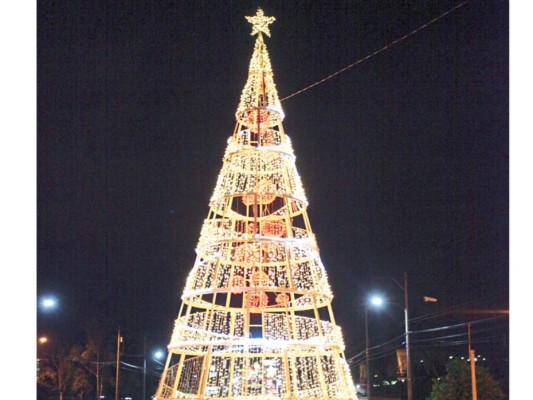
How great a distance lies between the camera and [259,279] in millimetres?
Answer: 14844

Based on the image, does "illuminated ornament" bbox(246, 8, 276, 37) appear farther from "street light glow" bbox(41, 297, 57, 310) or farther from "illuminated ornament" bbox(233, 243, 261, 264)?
"street light glow" bbox(41, 297, 57, 310)

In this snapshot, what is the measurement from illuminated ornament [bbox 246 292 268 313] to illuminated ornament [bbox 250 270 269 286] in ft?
0.95

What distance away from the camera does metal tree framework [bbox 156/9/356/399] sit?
573 inches

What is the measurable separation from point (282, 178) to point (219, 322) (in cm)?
374

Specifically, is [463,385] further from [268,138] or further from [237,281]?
[268,138]

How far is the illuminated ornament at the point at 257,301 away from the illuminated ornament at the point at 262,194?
2.17 metres

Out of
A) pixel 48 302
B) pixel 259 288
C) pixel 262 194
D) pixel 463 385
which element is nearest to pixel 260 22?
pixel 262 194

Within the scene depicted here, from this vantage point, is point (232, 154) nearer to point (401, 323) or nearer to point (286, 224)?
point (286, 224)

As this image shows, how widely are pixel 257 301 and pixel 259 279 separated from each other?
66.6 inches

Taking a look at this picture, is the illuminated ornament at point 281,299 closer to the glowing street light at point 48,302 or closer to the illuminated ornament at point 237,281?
the illuminated ornament at point 237,281

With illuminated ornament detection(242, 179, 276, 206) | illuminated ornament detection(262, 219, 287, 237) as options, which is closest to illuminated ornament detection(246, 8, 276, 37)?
illuminated ornament detection(242, 179, 276, 206)

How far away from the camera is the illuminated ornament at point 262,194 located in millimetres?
15391

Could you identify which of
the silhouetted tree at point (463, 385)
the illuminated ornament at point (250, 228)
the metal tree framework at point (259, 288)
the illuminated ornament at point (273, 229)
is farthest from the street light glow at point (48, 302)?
the silhouetted tree at point (463, 385)

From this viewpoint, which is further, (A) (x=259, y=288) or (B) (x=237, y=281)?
(B) (x=237, y=281)
